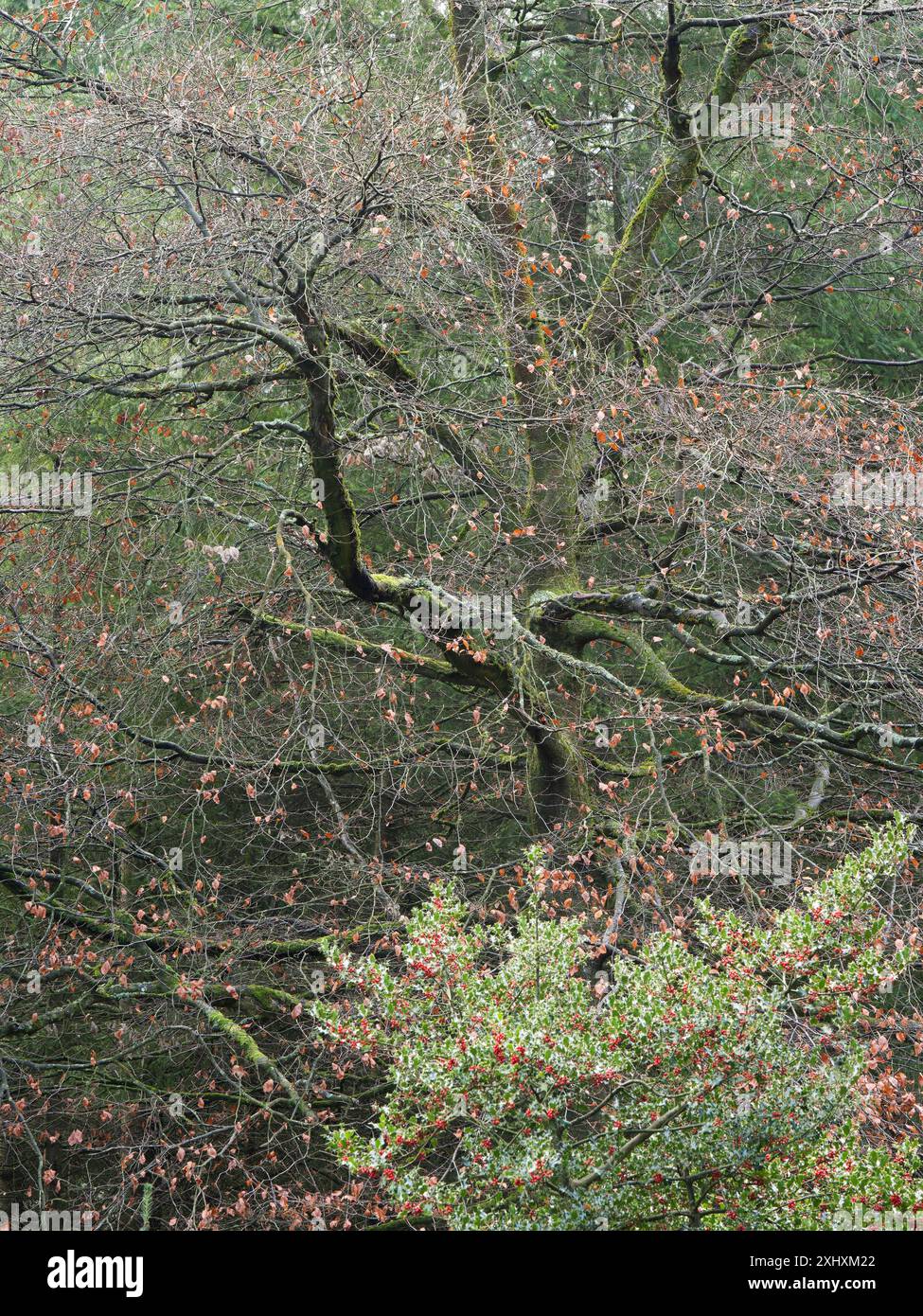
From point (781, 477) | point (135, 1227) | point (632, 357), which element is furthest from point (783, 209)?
point (135, 1227)

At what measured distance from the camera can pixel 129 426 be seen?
27.9 ft

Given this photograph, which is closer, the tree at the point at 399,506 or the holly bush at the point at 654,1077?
the holly bush at the point at 654,1077

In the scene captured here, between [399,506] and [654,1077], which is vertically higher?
[399,506]

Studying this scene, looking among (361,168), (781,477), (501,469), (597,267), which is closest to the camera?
(361,168)

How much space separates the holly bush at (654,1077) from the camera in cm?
452

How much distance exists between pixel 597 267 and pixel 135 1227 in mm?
6844

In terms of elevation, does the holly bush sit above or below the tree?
below

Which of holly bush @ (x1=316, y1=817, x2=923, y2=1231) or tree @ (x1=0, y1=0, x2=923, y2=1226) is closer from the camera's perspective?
holly bush @ (x1=316, y1=817, x2=923, y2=1231)

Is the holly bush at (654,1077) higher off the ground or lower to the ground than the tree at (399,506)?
lower

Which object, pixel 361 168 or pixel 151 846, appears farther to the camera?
pixel 151 846

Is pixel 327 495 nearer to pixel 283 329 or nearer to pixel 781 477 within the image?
A: pixel 283 329

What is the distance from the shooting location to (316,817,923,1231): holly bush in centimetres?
452

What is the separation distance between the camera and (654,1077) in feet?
16.3

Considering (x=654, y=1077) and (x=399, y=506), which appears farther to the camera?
(x=399, y=506)
